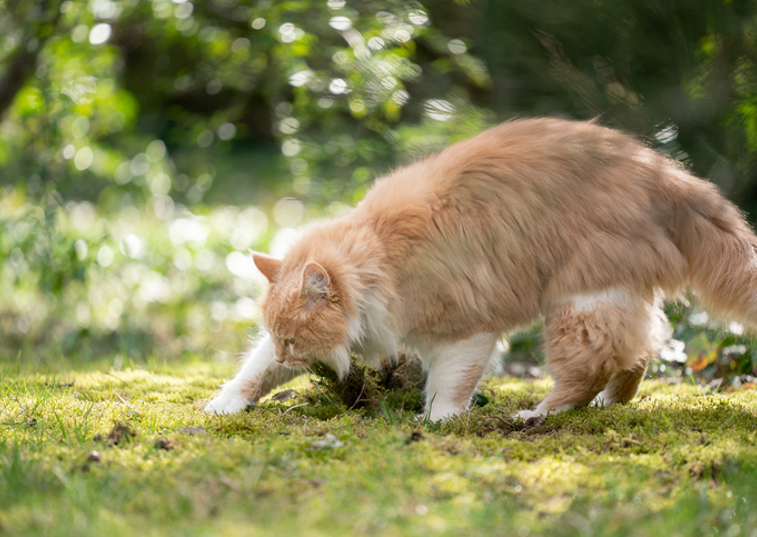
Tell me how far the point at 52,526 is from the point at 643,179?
2.77 metres

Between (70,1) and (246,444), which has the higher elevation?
(70,1)

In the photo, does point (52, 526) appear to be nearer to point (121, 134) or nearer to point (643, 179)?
point (643, 179)

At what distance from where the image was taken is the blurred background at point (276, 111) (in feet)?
7.45

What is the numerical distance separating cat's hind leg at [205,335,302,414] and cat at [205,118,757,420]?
18 mm

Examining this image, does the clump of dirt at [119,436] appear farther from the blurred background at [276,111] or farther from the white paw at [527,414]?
the blurred background at [276,111]

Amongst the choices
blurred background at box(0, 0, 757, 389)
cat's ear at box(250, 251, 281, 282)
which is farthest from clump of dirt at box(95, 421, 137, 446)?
blurred background at box(0, 0, 757, 389)

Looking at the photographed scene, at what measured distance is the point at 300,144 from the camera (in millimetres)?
4902

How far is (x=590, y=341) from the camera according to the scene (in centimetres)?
291

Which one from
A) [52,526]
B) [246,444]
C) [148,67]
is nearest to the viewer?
[52,526]

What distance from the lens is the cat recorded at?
2936mm

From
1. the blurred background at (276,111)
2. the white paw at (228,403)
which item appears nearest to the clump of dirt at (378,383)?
the white paw at (228,403)

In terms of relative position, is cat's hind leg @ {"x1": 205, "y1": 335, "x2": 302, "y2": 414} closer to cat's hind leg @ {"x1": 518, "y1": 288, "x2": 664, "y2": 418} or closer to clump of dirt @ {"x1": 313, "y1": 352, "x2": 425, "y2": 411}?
clump of dirt @ {"x1": 313, "y1": 352, "x2": 425, "y2": 411}

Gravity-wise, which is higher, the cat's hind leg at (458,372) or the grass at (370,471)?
the grass at (370,471)

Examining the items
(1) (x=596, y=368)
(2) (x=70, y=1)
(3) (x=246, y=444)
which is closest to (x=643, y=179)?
(1) (x=596, y=368)
